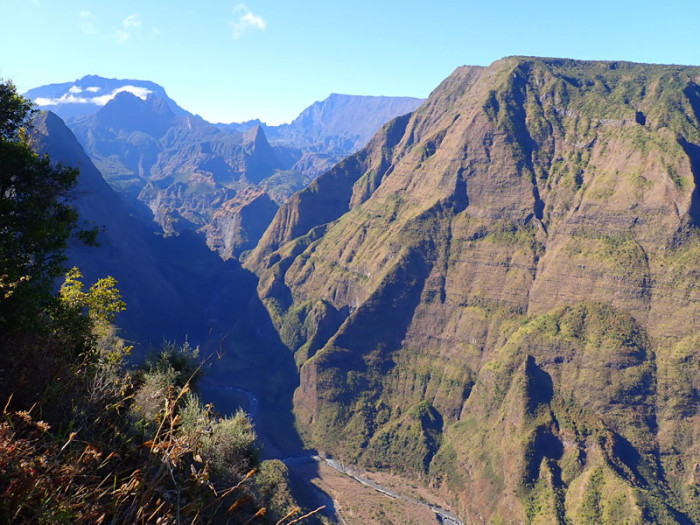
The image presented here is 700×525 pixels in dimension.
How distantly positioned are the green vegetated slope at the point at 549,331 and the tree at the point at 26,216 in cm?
13424

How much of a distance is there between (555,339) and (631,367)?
75.0ft

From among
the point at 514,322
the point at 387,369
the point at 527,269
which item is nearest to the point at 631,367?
the point at 514,322

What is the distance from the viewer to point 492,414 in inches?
5576

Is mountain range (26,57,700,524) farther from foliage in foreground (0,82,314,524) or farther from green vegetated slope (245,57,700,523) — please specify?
foliage in foreground (0,82,314,524)

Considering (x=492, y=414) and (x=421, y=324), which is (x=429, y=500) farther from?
(x=421, y=324)

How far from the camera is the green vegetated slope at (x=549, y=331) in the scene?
11488cm

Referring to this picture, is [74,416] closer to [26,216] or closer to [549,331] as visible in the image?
[26,216]

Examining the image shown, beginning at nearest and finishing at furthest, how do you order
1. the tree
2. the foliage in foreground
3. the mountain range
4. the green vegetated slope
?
1. the foliage in foreground
2. the tree
3. the green vegetated slope
4. the mountain range

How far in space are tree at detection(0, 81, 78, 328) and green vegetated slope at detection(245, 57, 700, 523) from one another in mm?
134236

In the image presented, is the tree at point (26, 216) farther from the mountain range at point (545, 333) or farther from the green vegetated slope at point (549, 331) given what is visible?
the green vegetated slope at point (549, 331)

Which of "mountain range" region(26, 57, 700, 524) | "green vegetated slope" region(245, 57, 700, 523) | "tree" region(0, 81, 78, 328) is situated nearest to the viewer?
"tree" region(0, 81, 78, 328)

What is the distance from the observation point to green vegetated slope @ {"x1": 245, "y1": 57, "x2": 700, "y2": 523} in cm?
11488

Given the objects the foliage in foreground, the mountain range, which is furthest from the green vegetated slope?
the foliage in foreground

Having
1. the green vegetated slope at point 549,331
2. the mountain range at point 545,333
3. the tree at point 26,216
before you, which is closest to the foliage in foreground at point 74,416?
the tree at point 26,216
